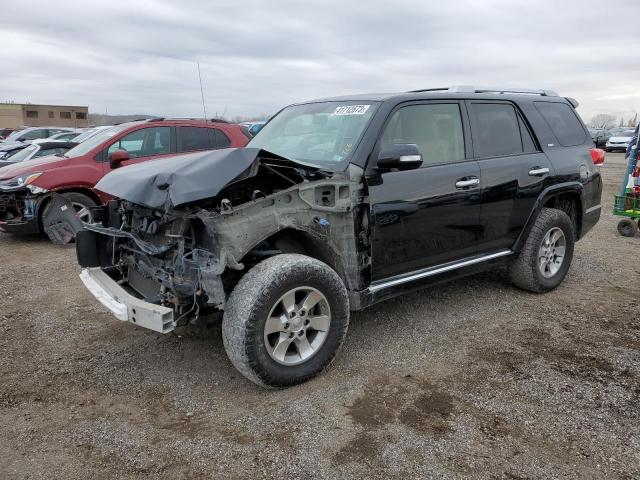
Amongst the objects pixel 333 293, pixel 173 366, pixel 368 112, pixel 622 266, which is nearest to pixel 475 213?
pixel 368 112

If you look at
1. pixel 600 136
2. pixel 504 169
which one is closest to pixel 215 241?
pixel 504 169

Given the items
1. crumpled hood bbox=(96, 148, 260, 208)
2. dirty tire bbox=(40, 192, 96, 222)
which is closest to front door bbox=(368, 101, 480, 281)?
crumpled hood bbox=(96, 148, 260, 208)

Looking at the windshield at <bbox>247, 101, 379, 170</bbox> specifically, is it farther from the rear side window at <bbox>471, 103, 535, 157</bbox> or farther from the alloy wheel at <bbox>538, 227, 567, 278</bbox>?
the alloy wheel at <bbox>538, 227, 567, 278</bbox>

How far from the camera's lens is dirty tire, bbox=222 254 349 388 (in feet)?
10.1

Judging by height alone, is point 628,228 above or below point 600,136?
below

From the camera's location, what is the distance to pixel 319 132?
13.6ft

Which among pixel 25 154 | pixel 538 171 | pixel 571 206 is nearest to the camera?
pixel 538 171

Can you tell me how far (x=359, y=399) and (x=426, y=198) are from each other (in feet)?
5.21

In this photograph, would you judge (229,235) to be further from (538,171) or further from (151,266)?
(538,171)

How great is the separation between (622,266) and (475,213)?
3142 mm

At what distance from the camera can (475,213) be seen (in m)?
4.36

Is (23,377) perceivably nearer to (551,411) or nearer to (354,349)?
(354,349)

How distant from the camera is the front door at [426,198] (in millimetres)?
3748

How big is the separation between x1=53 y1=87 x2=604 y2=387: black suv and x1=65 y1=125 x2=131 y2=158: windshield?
417 centimetres
